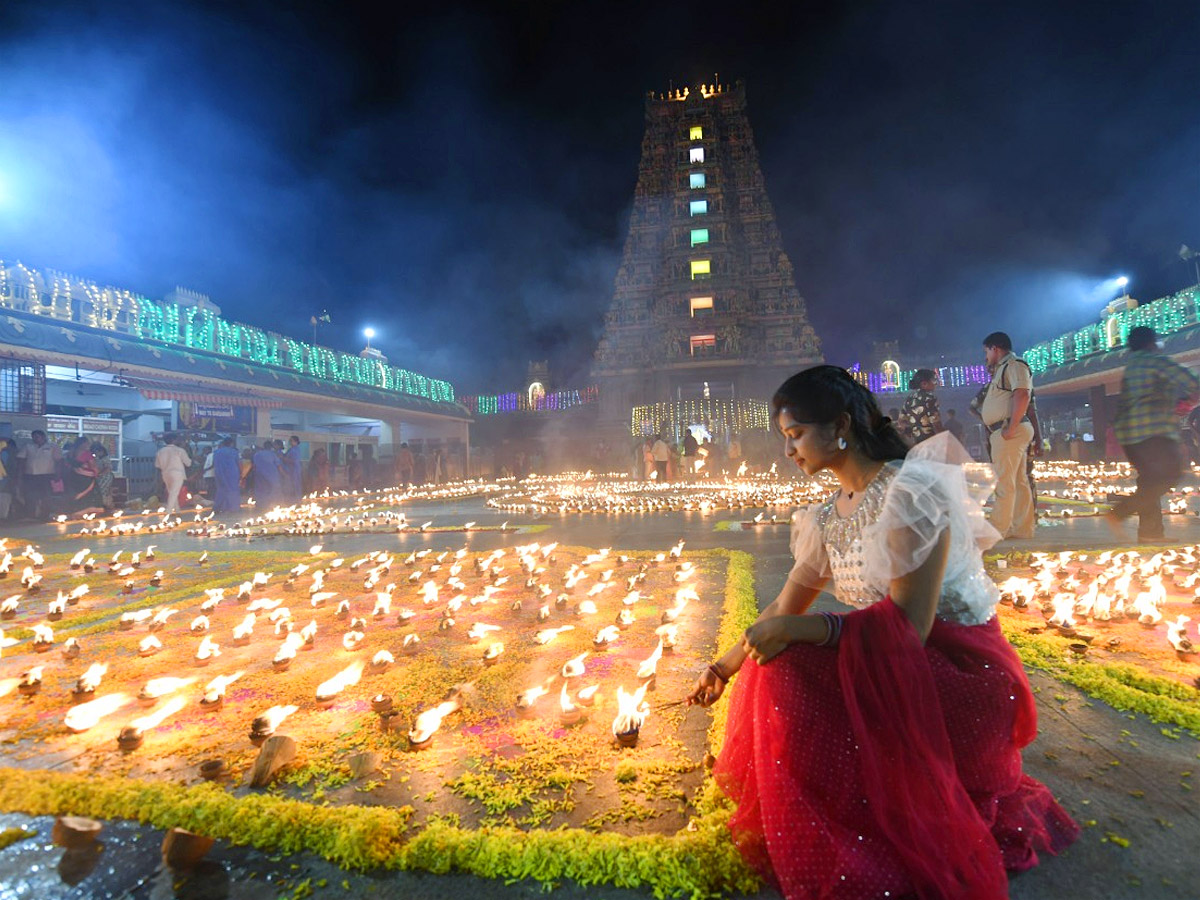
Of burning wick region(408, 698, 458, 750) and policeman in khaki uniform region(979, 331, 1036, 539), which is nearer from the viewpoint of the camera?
burning wick region(408, 698, 458, 750)

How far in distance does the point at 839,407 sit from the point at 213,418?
23690 millimetres

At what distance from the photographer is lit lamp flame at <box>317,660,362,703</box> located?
2938 mm

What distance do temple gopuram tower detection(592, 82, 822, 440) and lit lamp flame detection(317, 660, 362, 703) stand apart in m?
29.4

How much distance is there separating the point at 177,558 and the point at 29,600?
7.59ft

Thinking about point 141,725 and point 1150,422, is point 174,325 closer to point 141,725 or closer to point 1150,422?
point 141,725

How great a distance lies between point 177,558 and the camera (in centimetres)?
773

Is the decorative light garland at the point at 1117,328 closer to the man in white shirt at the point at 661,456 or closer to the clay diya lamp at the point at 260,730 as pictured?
the man in white shirt at the point at 661,456

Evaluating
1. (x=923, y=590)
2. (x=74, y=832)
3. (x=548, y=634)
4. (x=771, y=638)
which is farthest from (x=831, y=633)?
(x=548, y=634)

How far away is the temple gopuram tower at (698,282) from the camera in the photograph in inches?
1399

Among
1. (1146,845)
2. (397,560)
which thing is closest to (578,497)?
(397,560)

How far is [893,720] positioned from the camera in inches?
62.3

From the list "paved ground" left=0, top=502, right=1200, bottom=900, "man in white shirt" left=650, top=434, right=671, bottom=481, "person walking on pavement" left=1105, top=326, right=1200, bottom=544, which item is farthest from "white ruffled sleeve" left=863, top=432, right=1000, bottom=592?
"man in white shirt" left=650, top=434, right=671, bottom=481

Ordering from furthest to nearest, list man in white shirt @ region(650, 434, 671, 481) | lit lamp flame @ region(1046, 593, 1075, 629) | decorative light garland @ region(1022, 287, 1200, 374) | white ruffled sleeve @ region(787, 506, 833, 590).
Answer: decorative light garland @ region(1022, 287, 1200, 374), man in white shirt @ region(650, 434, 671, 481), lit lamp flame @ region(1046, 593, 1075, 629), white ruffled sleeve @ region(787, 506, 833, 590)

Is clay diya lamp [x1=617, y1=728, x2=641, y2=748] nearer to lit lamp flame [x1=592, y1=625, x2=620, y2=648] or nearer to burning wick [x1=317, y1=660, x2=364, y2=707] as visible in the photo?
lit lamp flame [x1=592, y1=625, x2=620, y2=648]
